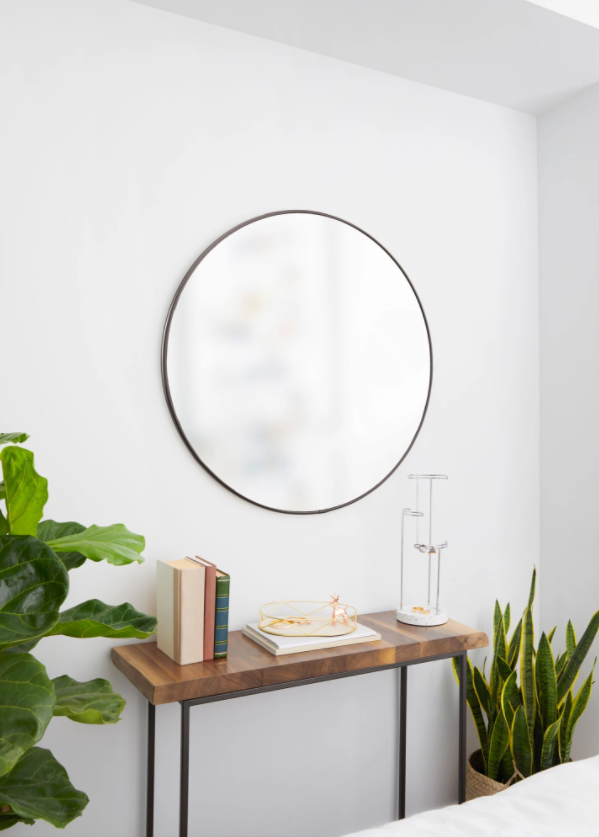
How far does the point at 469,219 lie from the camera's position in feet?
7.55

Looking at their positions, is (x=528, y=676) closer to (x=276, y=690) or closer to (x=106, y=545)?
(x=276, y=690)

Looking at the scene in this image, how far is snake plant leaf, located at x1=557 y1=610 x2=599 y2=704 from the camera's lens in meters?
2.04

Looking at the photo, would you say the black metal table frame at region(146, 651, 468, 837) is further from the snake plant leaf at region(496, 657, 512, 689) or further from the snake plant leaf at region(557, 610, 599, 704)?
the snake plant leaf at region(557, 610, 599, 704)

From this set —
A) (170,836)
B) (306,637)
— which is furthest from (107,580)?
(170,836)

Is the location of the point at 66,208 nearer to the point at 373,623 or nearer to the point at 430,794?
the point at 373,623

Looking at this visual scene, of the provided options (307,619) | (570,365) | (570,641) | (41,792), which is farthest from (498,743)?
Result: (41,792)

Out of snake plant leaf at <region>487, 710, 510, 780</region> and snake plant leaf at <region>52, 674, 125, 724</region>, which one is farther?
snake plant leaf at <region>487, 710, 510, 780</region>

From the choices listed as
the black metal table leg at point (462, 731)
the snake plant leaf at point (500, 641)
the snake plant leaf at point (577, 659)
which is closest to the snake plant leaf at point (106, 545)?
the black metal table leg at point (462, 731)

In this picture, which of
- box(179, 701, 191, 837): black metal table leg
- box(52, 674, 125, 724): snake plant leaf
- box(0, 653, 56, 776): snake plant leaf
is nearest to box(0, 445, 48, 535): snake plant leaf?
box(0, 653, 56, 776): snake plant leaf

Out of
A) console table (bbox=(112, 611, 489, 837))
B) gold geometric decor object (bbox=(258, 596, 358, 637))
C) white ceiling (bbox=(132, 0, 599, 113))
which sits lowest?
console table (bbox=(112, 611, 489, 837))

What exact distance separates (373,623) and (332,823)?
61cm

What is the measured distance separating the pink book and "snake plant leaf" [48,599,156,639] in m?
0.31

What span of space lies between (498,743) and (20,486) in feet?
5.24

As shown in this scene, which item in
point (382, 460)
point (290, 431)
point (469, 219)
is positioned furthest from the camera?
point (469, 219)
